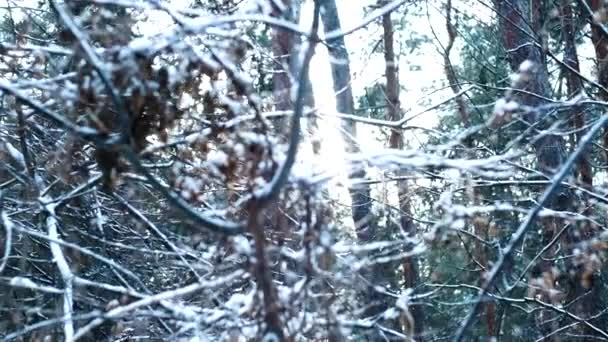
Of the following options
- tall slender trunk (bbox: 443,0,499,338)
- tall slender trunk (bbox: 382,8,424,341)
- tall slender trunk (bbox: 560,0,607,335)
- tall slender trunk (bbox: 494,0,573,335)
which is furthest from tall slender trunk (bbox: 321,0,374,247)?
tall slender trunk (bbox: 560,0,607,335)

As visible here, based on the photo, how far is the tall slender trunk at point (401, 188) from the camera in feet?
20.1

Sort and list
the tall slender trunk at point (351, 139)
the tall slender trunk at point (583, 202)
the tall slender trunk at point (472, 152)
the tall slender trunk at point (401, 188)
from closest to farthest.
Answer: the tall slender trunk at point (351, 139) → the tall slender trunk at point (472, 152) → the tall slender trunk at point (401, 188) → the tall slender trunk at point (583, 202)

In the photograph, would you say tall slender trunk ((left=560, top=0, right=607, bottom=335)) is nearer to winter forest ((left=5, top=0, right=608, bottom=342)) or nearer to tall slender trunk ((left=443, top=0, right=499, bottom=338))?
winter forest ((left=5, top=0, right=608, bottom=342))

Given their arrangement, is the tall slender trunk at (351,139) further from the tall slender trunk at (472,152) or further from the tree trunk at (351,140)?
the tall slender trunk at (472,152)

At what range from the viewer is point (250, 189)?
2.70 metres

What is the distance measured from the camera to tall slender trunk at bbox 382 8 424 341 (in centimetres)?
614

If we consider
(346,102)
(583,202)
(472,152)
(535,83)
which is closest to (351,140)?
(472,152)

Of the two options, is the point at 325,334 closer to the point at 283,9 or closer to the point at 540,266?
the point at 283,9

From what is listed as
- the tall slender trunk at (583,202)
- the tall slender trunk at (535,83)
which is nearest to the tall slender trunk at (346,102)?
the tall slender trunk at (535,83)

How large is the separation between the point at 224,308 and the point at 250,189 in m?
0.81

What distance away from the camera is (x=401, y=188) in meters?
6.49

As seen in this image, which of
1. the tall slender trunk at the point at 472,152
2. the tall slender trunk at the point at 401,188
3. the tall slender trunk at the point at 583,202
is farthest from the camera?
the tall slender trunk at the point at 583,202

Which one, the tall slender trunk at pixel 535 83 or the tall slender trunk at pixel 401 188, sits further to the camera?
the tall slender trunk at pixel 535 83

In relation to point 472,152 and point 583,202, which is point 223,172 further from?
point 583,202
